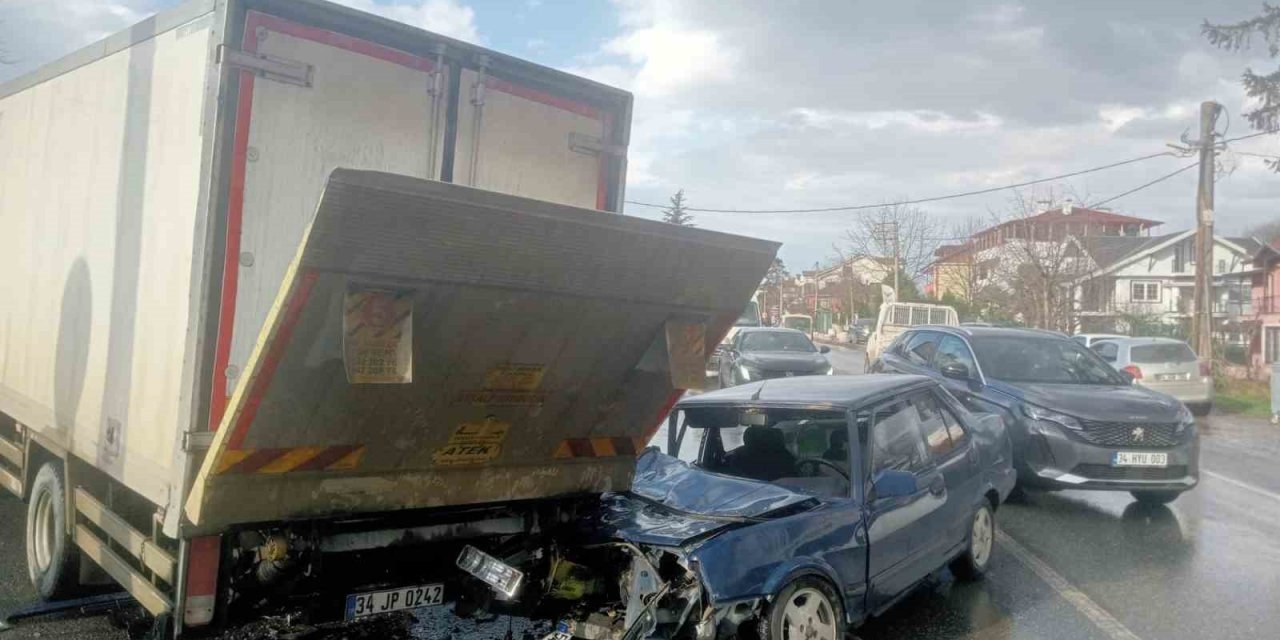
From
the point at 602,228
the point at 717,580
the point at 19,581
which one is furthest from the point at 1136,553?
the point at 19,581

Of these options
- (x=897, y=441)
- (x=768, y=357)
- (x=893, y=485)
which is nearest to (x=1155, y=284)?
(x=768, y=357)

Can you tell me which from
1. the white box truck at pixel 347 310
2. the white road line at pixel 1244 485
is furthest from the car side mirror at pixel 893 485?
the white road line at pixel 1244 485

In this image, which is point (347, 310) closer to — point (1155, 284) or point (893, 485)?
point (893, 485)

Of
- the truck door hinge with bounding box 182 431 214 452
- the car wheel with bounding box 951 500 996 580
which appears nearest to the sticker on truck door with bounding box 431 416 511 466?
the truck door hinge with bounding box 182 431 214 452

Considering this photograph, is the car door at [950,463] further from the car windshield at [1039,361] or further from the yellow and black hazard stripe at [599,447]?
the car windshield at [1039,361]

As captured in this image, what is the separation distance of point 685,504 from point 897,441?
1.42 meters

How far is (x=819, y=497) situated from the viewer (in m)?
4.82

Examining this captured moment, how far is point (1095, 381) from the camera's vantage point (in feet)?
30.6

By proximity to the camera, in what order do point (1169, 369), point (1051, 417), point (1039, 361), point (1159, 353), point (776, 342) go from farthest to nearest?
point (776, 342) < point (1159, 353) < point (1169, 369) < point (1039, 361) < point (1051, 417)

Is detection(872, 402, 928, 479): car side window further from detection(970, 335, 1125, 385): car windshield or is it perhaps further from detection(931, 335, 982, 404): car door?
detection(970, 335, 1125, 385): car windshield

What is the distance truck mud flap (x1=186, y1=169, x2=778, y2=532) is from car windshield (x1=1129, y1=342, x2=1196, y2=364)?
15.2 m

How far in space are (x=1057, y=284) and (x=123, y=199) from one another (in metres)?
33.3

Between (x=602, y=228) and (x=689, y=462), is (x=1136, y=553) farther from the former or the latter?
(x=602, y=228)

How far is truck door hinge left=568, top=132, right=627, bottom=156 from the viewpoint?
500 centimetres
